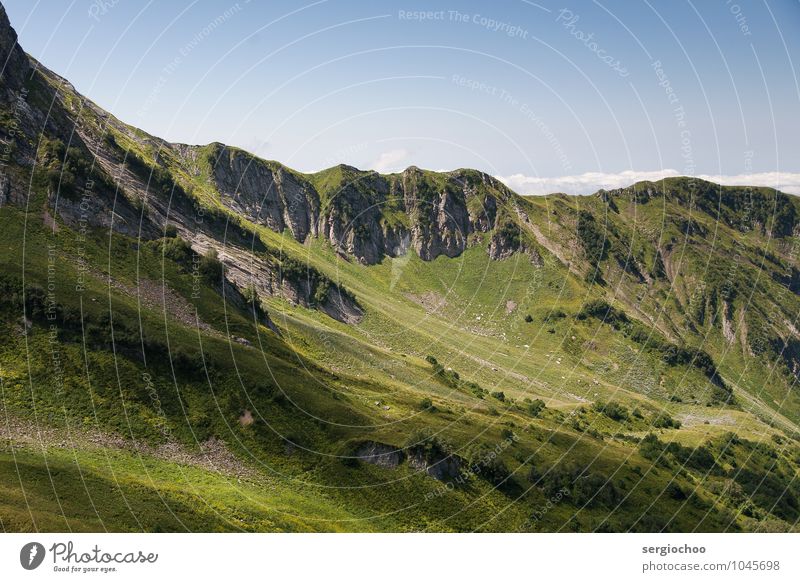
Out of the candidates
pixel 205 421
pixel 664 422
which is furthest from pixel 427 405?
pixel 664 422

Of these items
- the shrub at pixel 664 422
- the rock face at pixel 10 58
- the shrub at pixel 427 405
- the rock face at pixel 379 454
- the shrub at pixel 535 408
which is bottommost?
the shrub at pixel 664 422

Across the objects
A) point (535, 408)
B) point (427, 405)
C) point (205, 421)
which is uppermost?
point (205, 421)

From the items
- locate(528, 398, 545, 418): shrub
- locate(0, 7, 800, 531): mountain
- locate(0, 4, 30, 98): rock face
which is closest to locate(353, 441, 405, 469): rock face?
locate(0, 7, 800, 531): mountain

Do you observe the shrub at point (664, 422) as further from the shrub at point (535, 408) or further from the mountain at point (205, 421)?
the shrub at point (535, 408)

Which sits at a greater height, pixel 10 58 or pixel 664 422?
pixel 10 58

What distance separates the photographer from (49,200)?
8244 centimetres

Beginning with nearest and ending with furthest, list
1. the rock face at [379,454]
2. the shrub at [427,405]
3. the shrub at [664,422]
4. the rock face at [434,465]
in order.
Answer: the rock face at [379,454], the rock face at [434,465], the shrub at [427,405], the shrub at [664,422]

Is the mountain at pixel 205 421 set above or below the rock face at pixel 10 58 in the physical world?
below

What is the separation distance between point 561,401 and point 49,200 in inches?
5722

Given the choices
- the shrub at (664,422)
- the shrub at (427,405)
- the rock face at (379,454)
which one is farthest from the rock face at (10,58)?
the shrub at (664,422)

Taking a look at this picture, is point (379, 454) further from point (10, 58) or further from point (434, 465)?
point (10, 58)

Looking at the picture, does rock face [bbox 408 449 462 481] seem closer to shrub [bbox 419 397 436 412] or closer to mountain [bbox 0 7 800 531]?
mountain [bbox 0 7 800 531]

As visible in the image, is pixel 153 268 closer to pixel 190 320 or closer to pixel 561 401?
pixel 190 320

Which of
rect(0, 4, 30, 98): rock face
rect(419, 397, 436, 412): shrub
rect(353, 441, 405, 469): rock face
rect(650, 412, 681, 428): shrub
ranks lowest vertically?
rect(650, 412, 681, 428): shrub
